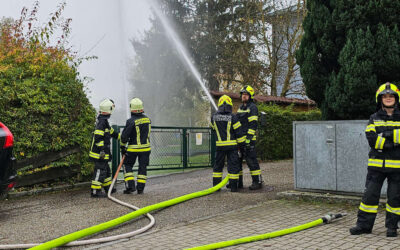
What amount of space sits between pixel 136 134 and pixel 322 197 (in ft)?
11.7

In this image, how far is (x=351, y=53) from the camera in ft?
21.6

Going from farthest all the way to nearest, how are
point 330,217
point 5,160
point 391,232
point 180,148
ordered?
point 180,148, point 5,160, point 330,217, point 391,232

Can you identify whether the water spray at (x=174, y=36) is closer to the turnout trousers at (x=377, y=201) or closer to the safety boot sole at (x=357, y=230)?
the turnout trousers at (x=377, y=201)

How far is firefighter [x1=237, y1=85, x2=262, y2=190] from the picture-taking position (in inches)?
311

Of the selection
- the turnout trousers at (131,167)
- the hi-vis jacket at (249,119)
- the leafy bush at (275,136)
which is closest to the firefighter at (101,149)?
the turnout trousers at (131,167)

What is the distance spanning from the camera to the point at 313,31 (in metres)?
7.38

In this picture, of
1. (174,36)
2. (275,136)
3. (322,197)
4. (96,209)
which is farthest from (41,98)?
(174,36)

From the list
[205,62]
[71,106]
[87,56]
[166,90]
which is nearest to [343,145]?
[71,106]

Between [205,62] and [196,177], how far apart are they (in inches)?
551

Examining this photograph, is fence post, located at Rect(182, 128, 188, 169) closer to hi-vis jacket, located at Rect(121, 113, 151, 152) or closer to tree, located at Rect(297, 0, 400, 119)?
hi-vis jacket, located at Rect(121, 113, 151, 152)

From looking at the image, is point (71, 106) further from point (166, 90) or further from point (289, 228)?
point (166, 90)

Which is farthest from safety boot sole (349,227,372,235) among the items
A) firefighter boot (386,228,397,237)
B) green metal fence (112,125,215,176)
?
green metal fence (112,125,215,176)

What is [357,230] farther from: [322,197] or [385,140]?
[322,197]

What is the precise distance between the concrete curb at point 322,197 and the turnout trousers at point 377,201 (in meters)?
1.27
